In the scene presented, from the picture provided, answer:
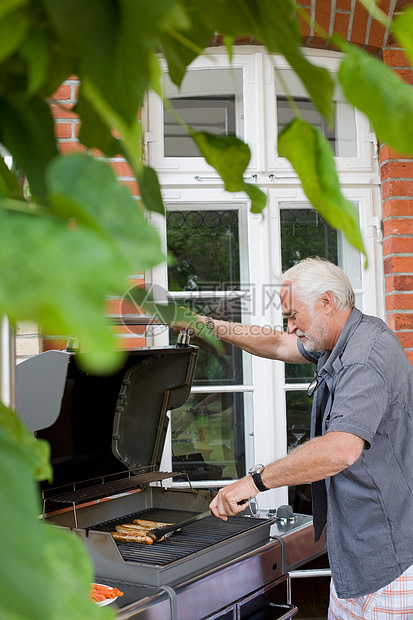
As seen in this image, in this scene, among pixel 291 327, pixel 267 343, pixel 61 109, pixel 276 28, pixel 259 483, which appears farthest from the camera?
pixel 267 343

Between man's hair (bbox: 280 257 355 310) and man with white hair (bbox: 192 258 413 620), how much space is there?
0.12m

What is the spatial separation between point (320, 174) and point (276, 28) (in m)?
0.06

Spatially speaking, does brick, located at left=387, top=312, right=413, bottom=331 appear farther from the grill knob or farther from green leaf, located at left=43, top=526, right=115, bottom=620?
green leaf, located at left=43, top=526, right=115, bottom=620

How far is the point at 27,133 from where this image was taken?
0.25 meters

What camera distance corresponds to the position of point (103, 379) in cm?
203

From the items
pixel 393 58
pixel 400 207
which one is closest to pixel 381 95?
pixel 400 207

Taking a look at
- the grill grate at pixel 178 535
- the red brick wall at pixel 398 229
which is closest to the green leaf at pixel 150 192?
the grill grate at pixel 178 535

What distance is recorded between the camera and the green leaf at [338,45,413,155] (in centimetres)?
23

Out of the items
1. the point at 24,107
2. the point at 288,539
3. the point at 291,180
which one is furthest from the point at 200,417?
the point at 24,107

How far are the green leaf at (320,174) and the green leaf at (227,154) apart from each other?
6 centimetres

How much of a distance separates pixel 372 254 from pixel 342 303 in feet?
2.75

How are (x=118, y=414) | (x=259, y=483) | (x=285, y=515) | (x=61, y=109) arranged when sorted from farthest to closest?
(x=285, y=515) → (x=118, y=414) → (x=259, y=483) → (x=61, y=109)

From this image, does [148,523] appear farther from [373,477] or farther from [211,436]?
[211,436]

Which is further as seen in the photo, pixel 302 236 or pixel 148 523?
pixel 302 236
